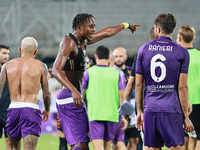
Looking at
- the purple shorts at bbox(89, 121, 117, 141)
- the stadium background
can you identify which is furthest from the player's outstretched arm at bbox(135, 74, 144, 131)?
the stadium background

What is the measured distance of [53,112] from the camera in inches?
615

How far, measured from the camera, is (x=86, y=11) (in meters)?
20.4

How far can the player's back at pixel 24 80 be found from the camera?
575cm

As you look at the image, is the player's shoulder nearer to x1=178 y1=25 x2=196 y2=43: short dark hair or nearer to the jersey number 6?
the jersey number 6

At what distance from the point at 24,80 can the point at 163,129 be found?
219cm

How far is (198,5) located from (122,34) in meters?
4.40

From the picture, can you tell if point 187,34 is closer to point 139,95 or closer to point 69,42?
point 139,95

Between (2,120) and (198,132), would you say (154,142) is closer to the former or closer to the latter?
(198,132)

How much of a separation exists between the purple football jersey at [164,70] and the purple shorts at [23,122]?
6.24 feet

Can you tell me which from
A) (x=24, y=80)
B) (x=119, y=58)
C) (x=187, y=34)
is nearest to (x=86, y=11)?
(x=119, y=58)

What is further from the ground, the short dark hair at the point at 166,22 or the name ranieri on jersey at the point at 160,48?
the short dark hair at the point at 166,22

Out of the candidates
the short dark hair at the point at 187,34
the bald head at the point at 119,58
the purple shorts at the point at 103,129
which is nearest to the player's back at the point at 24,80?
the purple shorts at the point at 103,129

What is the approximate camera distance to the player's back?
5.75 metres

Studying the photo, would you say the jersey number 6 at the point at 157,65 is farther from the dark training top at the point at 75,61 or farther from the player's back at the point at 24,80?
the player's back at the point at 24,80
